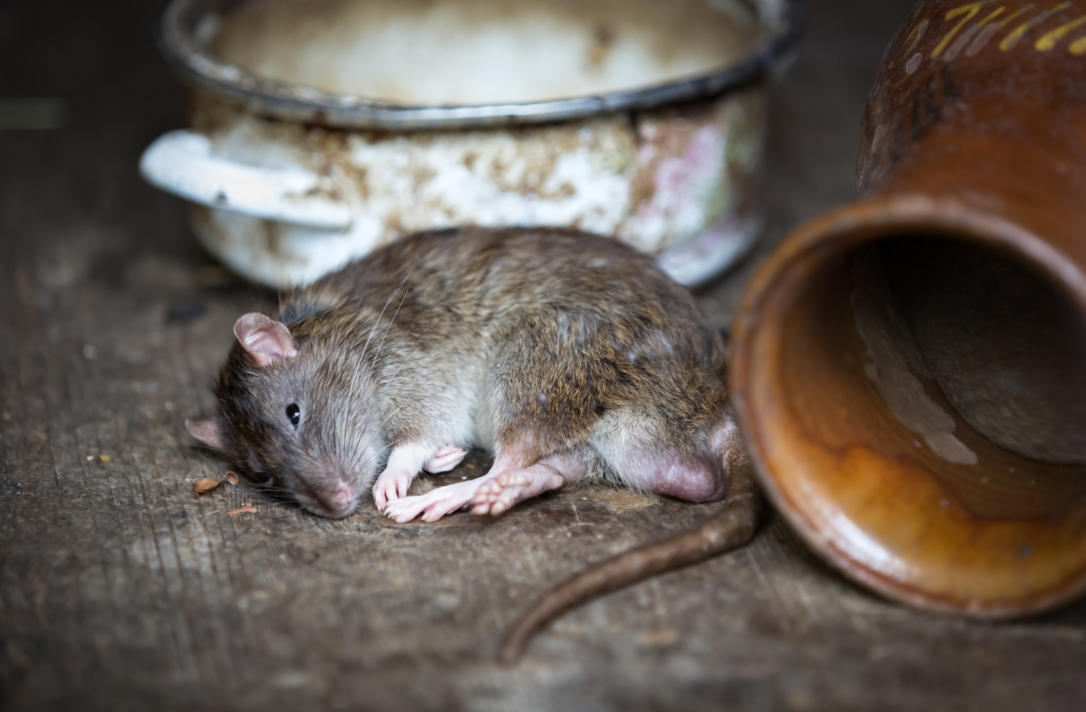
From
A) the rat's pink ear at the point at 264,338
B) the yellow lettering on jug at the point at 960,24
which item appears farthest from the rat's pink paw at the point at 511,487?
the yellow lettering on jug at the point at 960,24

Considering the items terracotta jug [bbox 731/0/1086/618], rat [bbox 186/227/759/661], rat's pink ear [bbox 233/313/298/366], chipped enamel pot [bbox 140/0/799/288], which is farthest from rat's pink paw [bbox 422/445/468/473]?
terracotta jug [bbox 731/0/1086/618]

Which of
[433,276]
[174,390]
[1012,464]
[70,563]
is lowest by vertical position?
[174,390]

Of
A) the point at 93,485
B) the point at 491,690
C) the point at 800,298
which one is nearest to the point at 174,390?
the point at 93,485

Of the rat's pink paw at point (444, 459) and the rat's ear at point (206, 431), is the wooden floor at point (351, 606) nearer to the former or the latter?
the rat's ear at point (206, 431)

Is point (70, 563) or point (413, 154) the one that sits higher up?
point (413, 154)

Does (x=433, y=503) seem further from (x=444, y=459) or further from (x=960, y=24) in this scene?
(x=960, y=24)

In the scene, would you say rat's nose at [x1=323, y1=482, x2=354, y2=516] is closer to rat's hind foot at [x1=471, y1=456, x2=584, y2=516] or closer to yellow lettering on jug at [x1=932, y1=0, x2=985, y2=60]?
rat's hind foot at [x1=471, y1=456, x2=584, y2=516]

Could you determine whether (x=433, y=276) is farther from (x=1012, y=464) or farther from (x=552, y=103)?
(x=1012, y=464)
